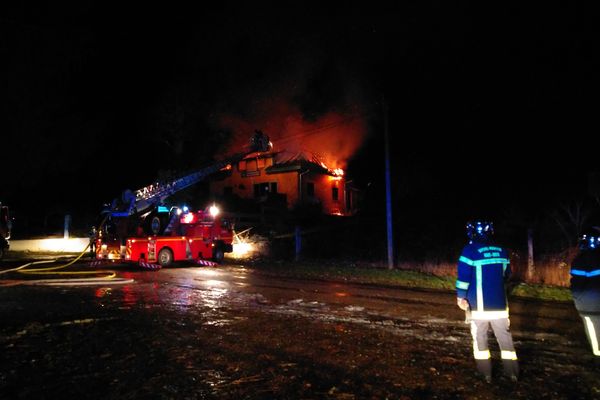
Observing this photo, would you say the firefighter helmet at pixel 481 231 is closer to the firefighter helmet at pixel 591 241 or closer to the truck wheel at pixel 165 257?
the firefighter helmet at pixel 591 241


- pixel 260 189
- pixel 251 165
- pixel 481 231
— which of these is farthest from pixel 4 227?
pixel 251 165

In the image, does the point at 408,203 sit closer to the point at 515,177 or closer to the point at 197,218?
the point at 515,177

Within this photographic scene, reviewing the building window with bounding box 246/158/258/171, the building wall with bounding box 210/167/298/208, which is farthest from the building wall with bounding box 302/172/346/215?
the building window with bounding box 246/158/258/171

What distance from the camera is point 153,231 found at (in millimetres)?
16609

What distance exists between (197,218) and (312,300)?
8852 millimetres

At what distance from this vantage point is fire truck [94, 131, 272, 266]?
16.1 meters

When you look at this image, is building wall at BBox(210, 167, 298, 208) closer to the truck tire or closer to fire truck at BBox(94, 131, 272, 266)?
fire truck at BBox(94, 131, 272, 266)

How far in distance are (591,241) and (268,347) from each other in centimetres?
394

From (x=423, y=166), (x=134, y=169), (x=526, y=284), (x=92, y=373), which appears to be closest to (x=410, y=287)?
(x=526, y=284)

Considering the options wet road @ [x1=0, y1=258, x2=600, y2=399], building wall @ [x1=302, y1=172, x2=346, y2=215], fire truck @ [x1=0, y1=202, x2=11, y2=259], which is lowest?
wet road @ [x1=0, y1=258, x2=600, y2=399]

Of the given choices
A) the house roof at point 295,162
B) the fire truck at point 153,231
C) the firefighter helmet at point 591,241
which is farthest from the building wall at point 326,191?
the firefighter helmet at point 591,241

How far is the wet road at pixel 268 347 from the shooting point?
469cm

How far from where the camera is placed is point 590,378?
498 centimetres

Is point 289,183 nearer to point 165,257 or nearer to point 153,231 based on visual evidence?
point 153,231
